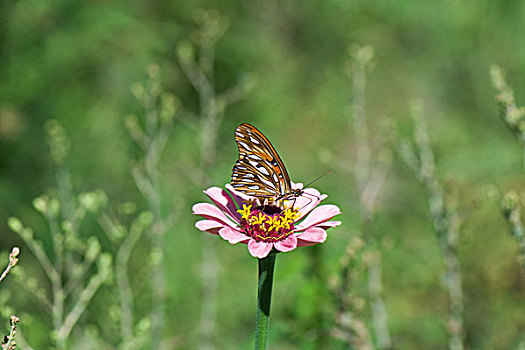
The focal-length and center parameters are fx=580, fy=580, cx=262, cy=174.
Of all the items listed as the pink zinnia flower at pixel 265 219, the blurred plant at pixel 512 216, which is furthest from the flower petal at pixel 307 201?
the blurred plant at pixel 512 216

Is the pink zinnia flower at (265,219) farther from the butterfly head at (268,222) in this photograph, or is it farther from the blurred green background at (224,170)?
A: the blurred green background at (224,170)

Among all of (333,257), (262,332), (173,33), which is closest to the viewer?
(262,332)

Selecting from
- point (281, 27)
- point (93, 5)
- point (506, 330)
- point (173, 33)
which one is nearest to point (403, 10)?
point (281, 27)

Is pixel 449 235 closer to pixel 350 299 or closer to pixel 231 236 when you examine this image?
pixel 350 299

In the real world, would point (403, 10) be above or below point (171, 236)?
above

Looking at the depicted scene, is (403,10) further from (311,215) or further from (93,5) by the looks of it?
(311,215)

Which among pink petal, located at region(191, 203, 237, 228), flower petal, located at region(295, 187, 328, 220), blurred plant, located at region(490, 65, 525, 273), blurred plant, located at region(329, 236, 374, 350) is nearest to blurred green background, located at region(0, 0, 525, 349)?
blurred plant, located at region(329, 236, 374, 350)
